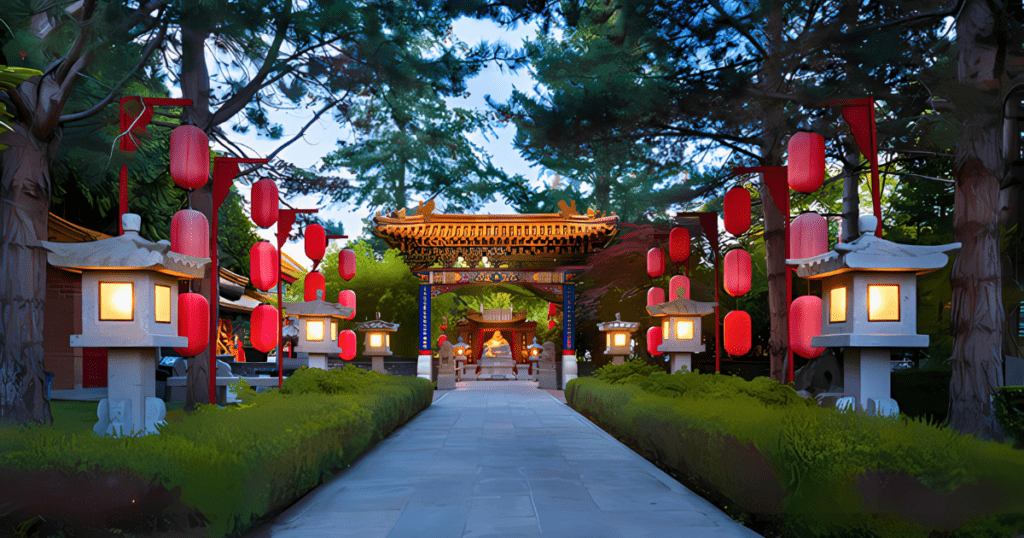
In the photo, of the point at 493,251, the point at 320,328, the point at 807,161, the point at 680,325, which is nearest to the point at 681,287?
the point at 680,325

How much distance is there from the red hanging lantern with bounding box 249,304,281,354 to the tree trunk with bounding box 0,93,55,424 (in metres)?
2.83

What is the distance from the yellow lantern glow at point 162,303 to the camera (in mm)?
5422

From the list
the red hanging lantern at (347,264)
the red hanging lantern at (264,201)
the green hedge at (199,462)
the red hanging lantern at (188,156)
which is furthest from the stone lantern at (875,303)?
the red hanging lantern at (347,264)

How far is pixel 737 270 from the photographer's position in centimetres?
948

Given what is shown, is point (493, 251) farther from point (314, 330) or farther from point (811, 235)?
point (811, 235)

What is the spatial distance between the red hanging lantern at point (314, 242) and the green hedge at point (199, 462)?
6.14 metres

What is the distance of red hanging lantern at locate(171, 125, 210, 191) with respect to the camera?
6637 mm

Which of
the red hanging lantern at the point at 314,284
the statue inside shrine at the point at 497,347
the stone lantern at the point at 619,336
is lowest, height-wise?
the statue inside shrine at the point at 497,347

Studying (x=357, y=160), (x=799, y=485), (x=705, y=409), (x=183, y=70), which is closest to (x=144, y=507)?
(x=799, y=485)

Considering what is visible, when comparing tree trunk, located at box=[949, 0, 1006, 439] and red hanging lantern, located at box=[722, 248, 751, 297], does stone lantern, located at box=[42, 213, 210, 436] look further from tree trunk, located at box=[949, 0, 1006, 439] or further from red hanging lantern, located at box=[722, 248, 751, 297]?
tree trunk, located at box=[949, 0, 1006, 439]

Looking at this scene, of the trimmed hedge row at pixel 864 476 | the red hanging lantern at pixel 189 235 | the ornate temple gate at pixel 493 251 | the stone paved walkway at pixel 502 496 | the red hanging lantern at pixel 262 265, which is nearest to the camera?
the trimmed hedge row at pixel 864 476

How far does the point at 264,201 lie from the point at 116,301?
4317 mm

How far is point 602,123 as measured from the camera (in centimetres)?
975

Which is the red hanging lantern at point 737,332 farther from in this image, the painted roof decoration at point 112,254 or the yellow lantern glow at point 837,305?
the painted roof decoration at point 112,254
